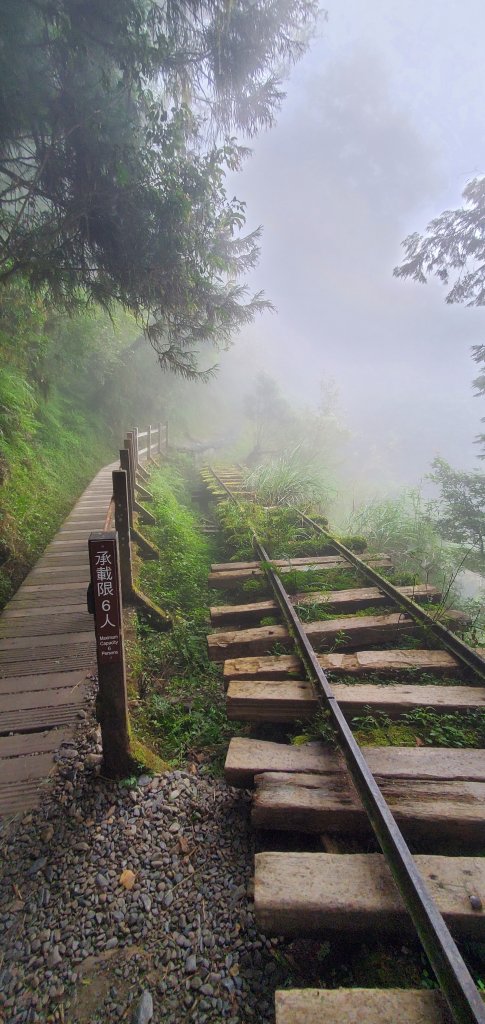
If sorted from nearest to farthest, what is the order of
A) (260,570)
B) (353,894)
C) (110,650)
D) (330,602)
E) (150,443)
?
(353,894) → (110,650) → (330,602) → (260,570) → (150,443)

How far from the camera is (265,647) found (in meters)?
3.74

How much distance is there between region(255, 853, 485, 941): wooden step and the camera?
5.48ft

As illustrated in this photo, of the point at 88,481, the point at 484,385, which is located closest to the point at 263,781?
the point at 88,481

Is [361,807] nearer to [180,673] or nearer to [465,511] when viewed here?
[180,673]

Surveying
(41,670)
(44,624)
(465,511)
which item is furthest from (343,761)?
Answer: (465,511)

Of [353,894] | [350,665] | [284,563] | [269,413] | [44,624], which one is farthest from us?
[269,413]

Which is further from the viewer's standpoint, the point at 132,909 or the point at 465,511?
the point at 465,511

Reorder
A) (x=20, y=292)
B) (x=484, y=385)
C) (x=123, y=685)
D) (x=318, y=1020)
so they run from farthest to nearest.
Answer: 1. (x=484, y=385)
2. (x=20, y=292)
3. (x=123, y=685)
4. (x=318, y=1020)

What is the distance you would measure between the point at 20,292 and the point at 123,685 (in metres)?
6.55

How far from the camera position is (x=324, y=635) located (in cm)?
382

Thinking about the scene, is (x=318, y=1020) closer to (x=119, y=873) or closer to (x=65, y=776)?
(x=119, y=873)

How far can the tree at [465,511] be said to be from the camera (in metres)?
9.94

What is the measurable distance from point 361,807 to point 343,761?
0.31 metres

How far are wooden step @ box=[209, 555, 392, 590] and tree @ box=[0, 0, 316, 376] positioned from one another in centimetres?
365
